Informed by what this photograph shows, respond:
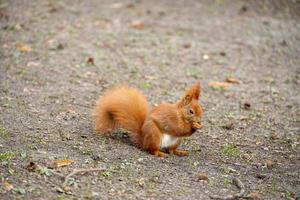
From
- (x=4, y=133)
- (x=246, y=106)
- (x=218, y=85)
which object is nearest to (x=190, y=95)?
(x=4, y=133)

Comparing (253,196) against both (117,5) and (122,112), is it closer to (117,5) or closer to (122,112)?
(122,112)

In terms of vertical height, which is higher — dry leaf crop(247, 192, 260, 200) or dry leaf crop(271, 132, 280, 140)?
dry leaf crop(247, 192, 260, 200)

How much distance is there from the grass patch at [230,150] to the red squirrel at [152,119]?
37cm

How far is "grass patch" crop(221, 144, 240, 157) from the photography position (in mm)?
4922

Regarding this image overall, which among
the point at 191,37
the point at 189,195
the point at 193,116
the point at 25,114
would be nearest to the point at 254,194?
the point at 189,195

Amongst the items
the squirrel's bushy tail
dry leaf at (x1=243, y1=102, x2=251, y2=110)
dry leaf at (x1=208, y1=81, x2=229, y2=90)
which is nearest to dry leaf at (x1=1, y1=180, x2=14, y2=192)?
the squirrel's bushy tail

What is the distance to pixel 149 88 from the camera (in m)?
6.51

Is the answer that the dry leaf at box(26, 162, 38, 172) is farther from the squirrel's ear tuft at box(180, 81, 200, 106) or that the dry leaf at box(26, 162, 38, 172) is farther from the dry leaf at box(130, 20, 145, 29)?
the dry leaf at box(130, 20, 145, 29)

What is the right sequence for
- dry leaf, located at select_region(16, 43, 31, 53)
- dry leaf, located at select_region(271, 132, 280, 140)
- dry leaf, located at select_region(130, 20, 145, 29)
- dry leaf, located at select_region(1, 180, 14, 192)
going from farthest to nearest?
1. dry leaf, located at select_region(130, 20, 145, 29)
2. dry leaf, located at select_region(16, 43, 31, 53)
3. dry leaf, located at select_region(271, 132, 280, 140)
4. dry leaf, located at select_region(1, 180, 14, 192)

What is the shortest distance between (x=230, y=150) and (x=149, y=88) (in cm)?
174

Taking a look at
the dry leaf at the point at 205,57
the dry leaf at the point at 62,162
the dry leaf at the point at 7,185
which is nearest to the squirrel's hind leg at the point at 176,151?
the dry leaf at the point at 62,162

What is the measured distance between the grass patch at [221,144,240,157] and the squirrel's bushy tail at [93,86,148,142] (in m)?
0.73

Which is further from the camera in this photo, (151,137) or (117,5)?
(117,5)

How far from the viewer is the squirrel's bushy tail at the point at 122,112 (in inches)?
186
